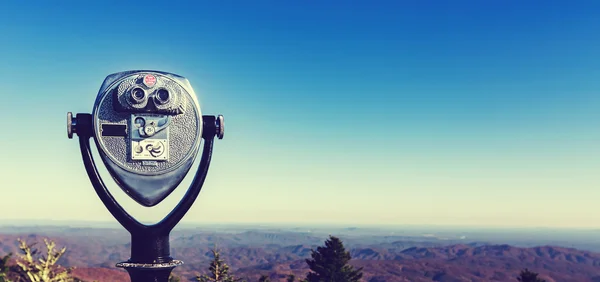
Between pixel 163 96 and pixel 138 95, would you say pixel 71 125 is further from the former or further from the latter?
pixel 163 96

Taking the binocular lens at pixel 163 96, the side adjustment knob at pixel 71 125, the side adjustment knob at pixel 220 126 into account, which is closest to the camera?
the side adjustment knob at pixel 71 125

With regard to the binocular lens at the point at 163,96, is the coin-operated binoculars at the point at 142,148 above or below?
below

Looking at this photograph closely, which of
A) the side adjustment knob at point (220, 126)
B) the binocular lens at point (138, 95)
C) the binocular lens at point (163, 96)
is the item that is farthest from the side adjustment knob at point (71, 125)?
the side adjustment knob at point (220, 126)

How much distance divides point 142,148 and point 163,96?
93 centimetres

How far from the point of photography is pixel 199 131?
30.0ft

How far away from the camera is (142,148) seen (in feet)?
28.8

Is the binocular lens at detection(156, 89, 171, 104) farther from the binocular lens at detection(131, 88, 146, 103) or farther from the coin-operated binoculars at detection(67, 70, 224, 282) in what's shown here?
A: the binocular lens at detection(131, 88, 146, 103)

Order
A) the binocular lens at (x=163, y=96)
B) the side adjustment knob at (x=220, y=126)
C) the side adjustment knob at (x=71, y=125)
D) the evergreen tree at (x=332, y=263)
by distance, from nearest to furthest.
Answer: the side adjustment knob at (x=71, y=125)
the binocular lens at (x=163, y=96)
the side adjustment knob at (x=220, y=126)
the evergreen tree at (x=332, y=263)

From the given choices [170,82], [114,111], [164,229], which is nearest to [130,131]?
[114,111]

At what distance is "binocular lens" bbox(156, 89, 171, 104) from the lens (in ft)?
28.9

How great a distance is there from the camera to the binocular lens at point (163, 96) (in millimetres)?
8812

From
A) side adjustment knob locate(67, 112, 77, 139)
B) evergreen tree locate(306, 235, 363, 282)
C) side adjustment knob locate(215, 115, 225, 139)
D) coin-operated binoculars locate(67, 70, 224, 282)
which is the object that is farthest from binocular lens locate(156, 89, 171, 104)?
evergreen tree locate(306, 235, 363, 282)

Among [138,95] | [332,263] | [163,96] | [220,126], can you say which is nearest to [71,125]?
[138,95]

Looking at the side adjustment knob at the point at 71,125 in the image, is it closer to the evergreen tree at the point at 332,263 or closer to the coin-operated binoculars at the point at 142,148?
the coin-operated binoculars at the point at 142,148
